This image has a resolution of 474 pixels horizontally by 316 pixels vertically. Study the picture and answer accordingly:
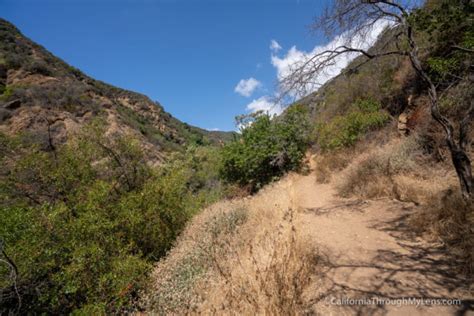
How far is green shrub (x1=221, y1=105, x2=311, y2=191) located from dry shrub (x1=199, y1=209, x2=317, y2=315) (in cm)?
760

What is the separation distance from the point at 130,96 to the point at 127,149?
136 feet

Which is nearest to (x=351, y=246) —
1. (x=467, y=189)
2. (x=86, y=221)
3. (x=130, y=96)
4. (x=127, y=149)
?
(x=467, y=189)

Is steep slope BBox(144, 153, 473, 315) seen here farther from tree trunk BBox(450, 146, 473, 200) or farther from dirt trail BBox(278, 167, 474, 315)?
tree trunk BBox(450, 146, 473, 200)

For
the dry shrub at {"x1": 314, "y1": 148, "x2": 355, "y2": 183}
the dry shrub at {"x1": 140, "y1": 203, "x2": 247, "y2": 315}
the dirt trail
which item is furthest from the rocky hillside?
the dry shrub at {"x1": 314, "y1": 148, "x2": 355, "y2": 183}

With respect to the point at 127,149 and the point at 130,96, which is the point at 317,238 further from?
the point at 130,96

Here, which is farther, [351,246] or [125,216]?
[125,216]

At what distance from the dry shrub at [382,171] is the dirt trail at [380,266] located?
1.88 feet

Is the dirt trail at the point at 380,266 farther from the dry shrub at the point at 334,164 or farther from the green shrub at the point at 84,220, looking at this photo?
the green shrub at the point at 84,220

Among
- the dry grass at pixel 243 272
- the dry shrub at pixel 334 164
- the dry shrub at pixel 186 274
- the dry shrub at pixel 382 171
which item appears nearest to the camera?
the dry grass at pixel 243 272

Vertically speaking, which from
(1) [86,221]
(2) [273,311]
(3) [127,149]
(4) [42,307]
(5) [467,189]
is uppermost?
(3) [127,149]

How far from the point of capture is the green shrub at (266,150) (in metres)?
10.9

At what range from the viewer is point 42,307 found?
13.9ft

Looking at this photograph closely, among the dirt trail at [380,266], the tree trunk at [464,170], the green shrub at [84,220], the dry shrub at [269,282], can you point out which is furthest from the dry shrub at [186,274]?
the tree trunk at [464,170]

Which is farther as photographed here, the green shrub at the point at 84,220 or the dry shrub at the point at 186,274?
the green shrub at the point at 84,220
